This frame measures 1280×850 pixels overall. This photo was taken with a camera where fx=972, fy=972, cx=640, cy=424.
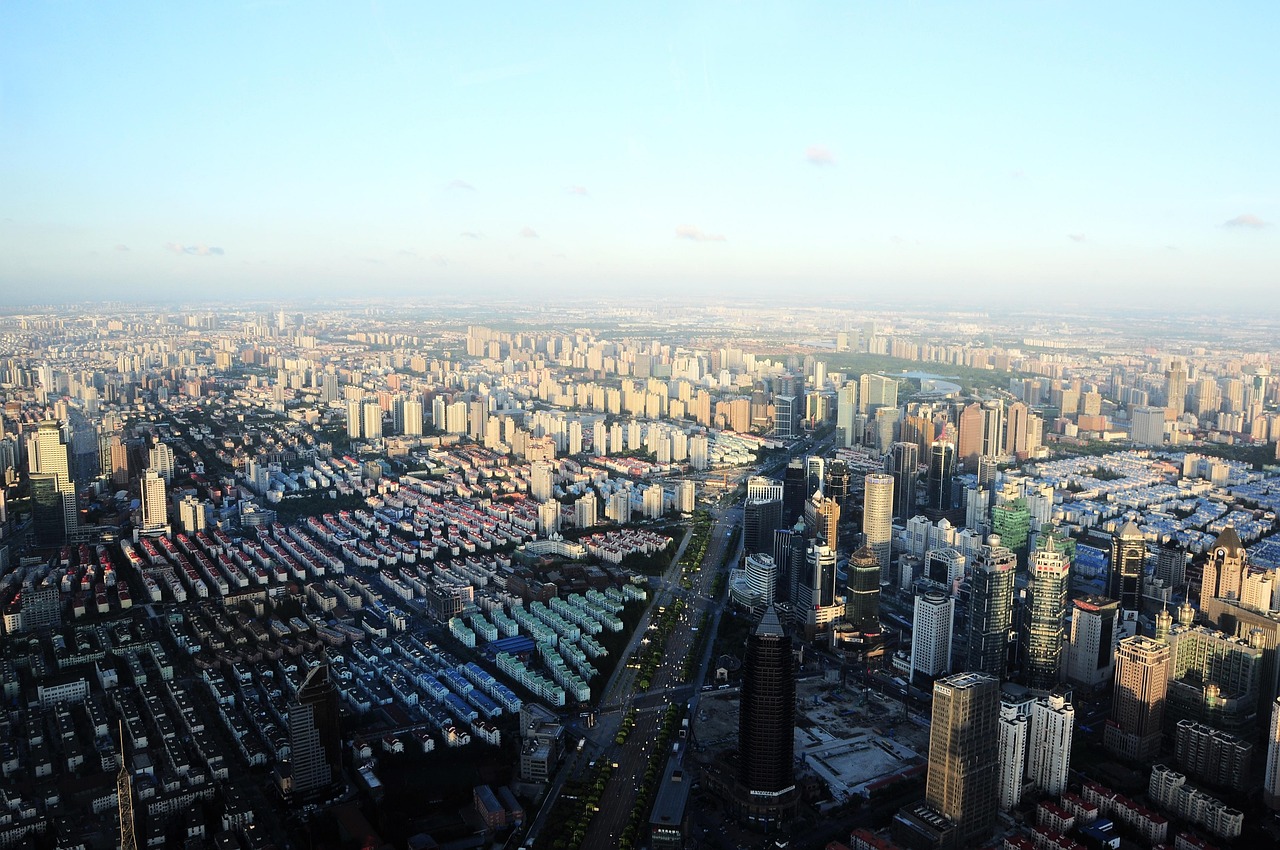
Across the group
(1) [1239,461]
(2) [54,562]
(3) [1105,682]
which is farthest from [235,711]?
(1) [1239,461]

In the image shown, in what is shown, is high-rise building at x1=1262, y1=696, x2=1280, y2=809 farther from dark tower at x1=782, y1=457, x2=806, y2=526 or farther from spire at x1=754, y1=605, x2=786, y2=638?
dark tower at x1=782, y1=457, x2=806, y2=526

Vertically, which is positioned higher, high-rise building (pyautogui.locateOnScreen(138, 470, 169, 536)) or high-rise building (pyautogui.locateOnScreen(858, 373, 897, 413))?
high-rise building (pyautogui.locateOnScreen(858, 373, 897, 413))

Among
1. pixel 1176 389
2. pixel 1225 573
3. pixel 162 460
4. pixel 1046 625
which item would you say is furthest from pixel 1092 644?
pixel 1176 389

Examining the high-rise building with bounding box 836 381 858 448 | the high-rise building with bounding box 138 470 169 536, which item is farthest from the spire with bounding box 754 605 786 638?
the high-rise building with bounding box 836 381 858 448

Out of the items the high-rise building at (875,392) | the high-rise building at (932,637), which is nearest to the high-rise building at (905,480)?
the high-rise building at (875,392)

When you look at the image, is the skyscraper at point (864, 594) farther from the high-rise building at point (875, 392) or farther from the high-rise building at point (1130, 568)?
the high-rise building at point (875, 392)

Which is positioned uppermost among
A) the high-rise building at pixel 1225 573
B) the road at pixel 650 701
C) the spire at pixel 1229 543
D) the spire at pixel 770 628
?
the spire at pixel 770 628

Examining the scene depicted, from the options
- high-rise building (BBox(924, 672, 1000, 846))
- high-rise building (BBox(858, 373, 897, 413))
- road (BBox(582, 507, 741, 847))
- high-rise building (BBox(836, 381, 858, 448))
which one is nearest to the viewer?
high-rise building (BBox(924, 672, 1000, 846))
